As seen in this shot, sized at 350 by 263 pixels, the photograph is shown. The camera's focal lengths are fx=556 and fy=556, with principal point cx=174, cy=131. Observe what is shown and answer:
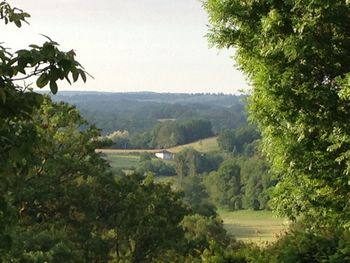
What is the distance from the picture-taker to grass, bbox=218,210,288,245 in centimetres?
10826

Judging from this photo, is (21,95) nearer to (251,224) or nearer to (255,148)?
(255,148)

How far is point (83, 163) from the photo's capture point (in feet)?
→ 94.7

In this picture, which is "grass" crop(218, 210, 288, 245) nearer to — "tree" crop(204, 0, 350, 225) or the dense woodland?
the dense woodland

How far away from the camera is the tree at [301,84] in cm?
1195

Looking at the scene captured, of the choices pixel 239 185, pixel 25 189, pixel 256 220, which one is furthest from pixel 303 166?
pixel 239 185

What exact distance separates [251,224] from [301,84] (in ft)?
366

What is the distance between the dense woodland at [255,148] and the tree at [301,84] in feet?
0.09

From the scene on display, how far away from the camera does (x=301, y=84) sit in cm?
1302

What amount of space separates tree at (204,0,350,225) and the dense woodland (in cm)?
3

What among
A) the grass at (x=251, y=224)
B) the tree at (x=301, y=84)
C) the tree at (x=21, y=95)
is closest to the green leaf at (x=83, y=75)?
the tree at (x=21, y=95)

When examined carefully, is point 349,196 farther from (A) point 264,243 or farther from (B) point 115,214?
(B) point 115,214

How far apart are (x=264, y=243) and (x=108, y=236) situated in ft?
57.4

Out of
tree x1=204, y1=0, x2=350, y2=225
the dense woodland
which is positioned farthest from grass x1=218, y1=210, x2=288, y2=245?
tree x1=204, y1=0, x2=350, y2=225

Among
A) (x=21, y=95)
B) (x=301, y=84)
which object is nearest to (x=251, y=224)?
(x=301, y=84)
